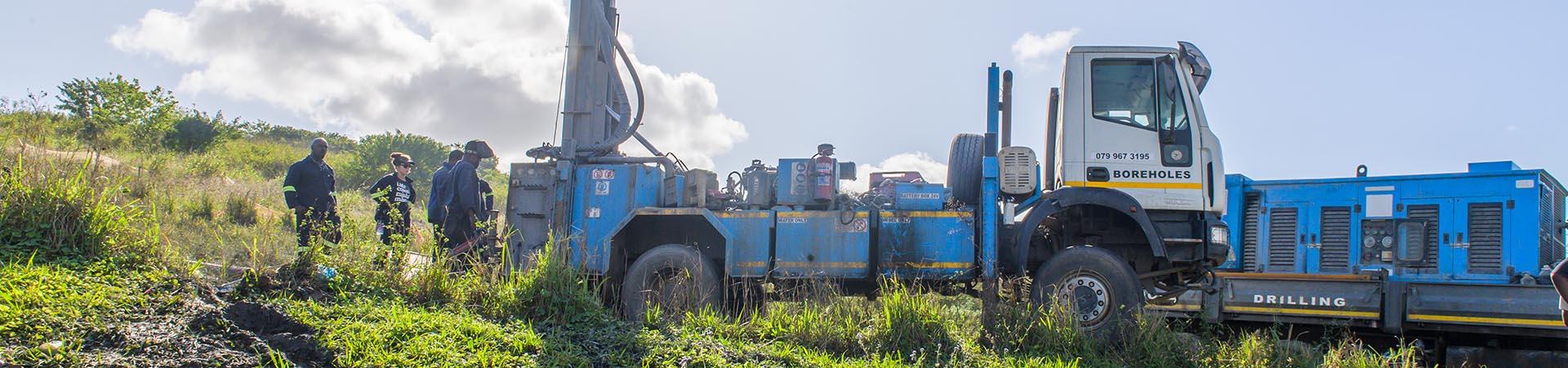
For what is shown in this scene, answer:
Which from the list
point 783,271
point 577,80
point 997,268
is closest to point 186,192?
point 577,80

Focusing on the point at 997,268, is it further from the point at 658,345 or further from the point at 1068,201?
the point at 658,345

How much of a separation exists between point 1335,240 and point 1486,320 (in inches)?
94.2

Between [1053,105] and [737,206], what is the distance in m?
3.12

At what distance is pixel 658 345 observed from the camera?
19.7 feet

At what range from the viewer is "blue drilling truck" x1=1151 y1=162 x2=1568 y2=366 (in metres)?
8.78

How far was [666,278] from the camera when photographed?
8.45 metres

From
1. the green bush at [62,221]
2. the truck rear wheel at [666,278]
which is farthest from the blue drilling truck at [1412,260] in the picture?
the green bush at [62,221]

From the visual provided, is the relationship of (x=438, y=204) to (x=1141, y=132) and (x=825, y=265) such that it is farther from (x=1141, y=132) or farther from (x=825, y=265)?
(x=1141, y=132)

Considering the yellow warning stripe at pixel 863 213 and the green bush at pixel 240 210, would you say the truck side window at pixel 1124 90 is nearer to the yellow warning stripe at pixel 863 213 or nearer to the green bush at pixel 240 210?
the yellow warning stripe at pixel 863 213

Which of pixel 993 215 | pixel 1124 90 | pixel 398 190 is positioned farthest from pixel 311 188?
pixel 1124 90

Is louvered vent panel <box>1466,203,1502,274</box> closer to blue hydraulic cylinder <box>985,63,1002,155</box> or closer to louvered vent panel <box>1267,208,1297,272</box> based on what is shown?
louvered vent panel <box>1267,208,1297,272</box>

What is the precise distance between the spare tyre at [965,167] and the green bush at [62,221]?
6.06m

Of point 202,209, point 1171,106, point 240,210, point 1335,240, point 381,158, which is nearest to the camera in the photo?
point 1171,106

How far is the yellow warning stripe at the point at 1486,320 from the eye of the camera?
8.47m
